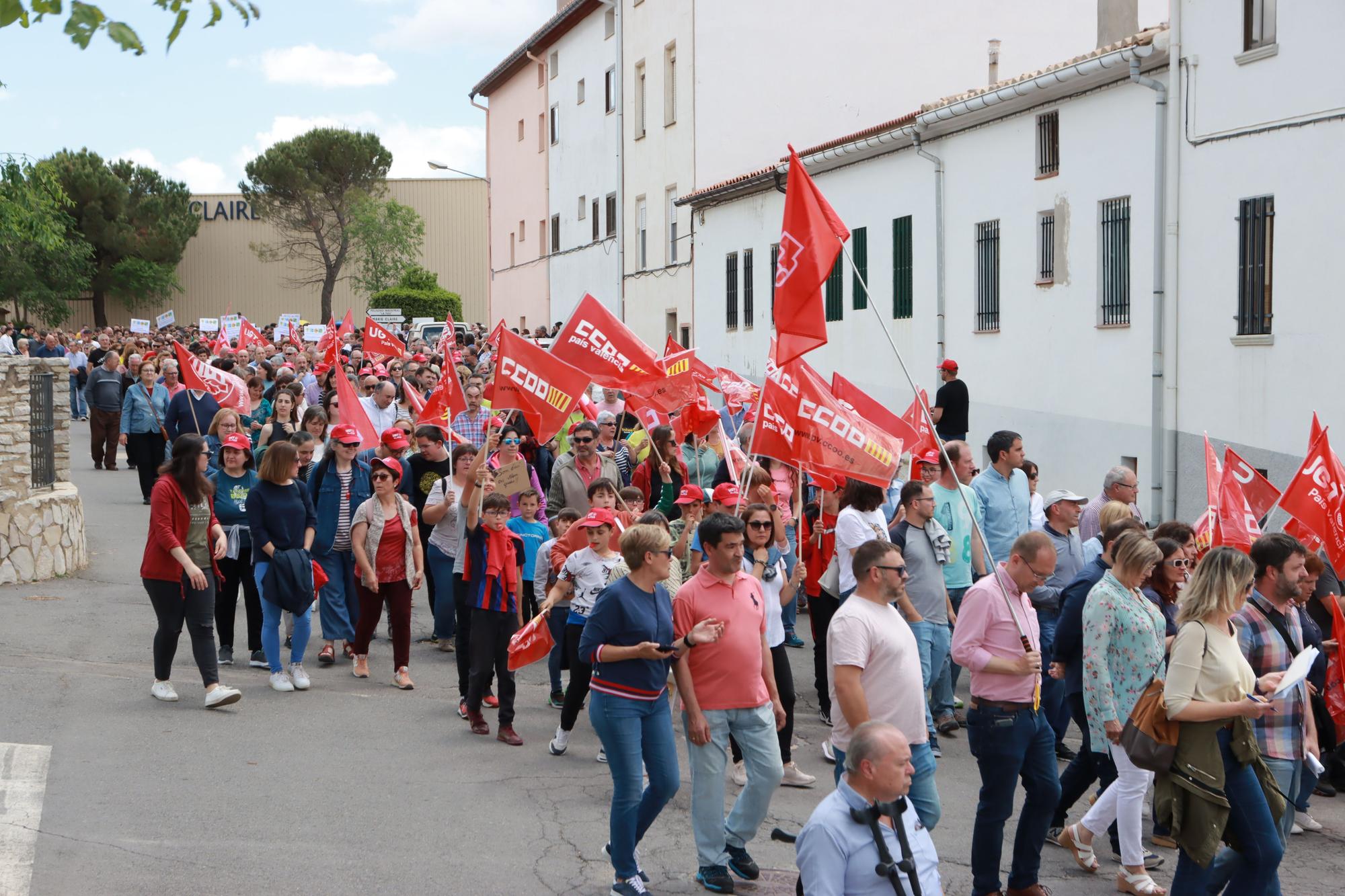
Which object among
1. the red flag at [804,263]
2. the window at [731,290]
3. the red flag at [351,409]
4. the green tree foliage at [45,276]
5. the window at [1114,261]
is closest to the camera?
the red flag at [804,263]

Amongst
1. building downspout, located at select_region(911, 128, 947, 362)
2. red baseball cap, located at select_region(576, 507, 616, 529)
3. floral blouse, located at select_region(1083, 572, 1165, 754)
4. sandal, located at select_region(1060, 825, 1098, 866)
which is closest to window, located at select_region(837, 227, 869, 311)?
building downspout, located at select_region(911, 128, 947, 362)

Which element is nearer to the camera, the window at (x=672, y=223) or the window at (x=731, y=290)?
the window at (x=731, y=290)

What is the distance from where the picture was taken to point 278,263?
249ft

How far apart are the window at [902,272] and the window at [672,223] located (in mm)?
13103

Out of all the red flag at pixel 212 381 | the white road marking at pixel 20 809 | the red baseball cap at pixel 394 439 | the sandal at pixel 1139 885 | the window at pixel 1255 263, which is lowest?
the sandal at pixel 1139 885

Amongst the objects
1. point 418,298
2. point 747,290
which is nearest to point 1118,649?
point 747,290

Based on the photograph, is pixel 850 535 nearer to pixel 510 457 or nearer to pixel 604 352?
pixel 510 457

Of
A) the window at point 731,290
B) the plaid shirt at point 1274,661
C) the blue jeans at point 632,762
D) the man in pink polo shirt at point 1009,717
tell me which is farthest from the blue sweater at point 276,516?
the window at point 731,290

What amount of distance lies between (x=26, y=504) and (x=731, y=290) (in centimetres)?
2249

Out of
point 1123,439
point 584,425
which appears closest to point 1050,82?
point 1123,439

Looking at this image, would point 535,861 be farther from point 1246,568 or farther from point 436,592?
point 436,592

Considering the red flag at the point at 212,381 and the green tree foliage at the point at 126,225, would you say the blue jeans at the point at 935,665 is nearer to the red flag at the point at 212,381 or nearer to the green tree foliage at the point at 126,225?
the red flag at the point at 212,381

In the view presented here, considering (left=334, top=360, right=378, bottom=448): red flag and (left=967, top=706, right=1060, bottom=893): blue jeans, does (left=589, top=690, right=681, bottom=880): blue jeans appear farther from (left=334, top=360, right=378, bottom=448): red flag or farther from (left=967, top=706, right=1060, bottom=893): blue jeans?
(left=334, top=360, right=378, bottom=448): red flag

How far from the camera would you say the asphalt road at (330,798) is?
6.70 m
